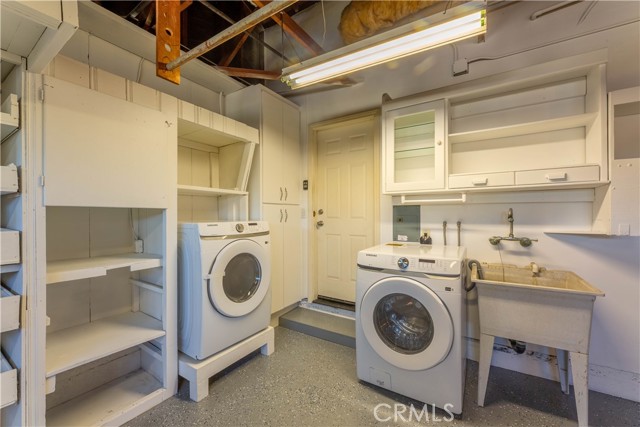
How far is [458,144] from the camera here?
220 cm

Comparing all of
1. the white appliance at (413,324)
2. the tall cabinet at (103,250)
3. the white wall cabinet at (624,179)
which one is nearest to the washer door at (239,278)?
the tall cabinet at (103,250)

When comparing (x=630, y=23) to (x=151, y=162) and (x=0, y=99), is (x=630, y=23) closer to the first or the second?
(x=151, y=162)

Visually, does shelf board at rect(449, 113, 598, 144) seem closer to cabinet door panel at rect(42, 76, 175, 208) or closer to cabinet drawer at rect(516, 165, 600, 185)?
cabinet drawer at rect(516, 165, 600, 185)

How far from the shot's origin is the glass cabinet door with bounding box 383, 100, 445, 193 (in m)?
2.05

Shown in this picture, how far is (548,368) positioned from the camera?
1.91 metres

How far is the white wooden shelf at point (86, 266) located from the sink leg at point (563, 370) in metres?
2.75

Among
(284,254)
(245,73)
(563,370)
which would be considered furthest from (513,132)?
(245,73)

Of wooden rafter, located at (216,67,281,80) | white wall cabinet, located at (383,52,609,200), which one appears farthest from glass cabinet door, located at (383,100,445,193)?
wooden rafter, located at (216,67,281,80)

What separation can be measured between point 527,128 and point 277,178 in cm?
206

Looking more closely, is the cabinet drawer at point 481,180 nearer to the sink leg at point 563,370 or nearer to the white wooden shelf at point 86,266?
the sink leg at point 563,370

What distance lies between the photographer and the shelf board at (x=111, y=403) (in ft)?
4.86

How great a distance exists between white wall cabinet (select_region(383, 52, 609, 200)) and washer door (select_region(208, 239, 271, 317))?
1.22m

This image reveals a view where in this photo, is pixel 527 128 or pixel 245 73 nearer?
pixel 527 128

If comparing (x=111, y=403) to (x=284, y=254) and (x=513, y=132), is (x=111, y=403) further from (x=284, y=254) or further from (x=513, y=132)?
(x=513, y=132)
